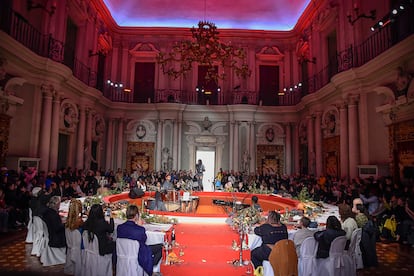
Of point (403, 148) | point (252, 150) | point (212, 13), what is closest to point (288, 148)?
point (252, 150)

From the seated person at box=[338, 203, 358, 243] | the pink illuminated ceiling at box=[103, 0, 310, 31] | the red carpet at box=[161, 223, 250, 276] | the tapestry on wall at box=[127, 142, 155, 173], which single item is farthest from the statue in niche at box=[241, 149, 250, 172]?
the seated person at box=[338, 203, 358, 243]

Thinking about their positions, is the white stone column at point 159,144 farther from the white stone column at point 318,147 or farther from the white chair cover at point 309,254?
the white chair cover at point 309,254

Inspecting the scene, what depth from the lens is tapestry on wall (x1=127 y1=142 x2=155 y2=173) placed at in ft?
54.6

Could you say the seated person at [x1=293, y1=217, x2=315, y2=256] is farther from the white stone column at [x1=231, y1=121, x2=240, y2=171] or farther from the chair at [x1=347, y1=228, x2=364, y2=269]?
the white stone column at [x1=231, y1=121, x2=240, y2=171]

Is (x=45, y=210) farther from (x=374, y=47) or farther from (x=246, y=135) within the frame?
(x=246, y=135)

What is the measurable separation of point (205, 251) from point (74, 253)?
6.59ft

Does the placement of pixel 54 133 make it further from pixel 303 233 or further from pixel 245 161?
pixel 303 233

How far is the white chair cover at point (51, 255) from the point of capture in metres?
4.69

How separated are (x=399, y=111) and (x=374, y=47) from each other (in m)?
2.73

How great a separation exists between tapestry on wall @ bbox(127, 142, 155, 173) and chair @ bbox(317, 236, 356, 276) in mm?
13531

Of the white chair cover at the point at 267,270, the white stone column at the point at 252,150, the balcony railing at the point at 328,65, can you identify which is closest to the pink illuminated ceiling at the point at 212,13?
the balcony railing at the point at 328,65

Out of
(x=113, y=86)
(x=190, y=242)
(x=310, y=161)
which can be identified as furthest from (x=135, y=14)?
(x=190, y=242)

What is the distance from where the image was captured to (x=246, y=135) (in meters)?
16.4

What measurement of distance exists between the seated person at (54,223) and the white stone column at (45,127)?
19.9ft
